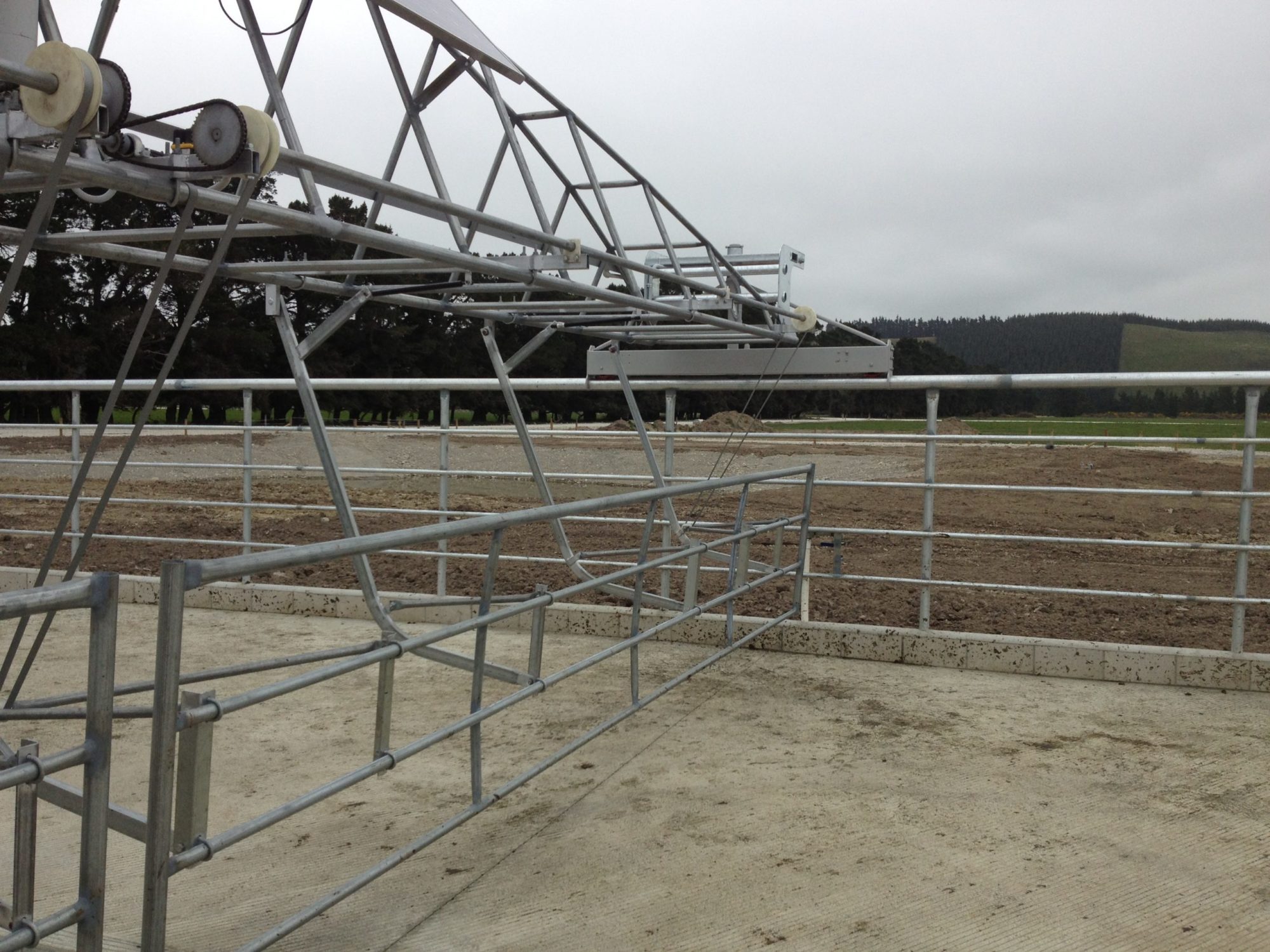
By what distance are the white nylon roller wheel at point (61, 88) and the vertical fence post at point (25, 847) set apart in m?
1.01

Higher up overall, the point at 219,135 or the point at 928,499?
the point at 219,135

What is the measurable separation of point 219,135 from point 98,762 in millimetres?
1099

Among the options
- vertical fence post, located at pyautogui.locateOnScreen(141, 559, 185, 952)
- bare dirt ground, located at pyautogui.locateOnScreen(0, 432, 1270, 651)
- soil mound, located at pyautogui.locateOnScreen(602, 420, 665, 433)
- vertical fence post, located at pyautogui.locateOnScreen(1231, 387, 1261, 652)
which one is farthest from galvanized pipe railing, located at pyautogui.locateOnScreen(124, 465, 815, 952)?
soil mound, located at pyautogui.locateOnScreen(602, 420, 665, 433)

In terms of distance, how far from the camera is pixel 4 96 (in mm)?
1834

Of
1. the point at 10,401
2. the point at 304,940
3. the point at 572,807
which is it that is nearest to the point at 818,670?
the point at 572,807

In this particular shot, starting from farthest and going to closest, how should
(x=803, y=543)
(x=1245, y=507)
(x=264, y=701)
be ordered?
(x=803, y=543)
(x=1245, y=507)
(x=264, y=701)

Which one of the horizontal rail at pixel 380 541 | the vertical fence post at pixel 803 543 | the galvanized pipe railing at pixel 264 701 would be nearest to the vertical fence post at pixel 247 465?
the vertical fence post at pixel 803 543

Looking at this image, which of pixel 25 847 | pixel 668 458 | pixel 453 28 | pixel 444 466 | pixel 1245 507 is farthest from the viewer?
pixel 444 466

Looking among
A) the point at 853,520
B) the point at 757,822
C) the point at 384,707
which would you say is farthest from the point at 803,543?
the point at 853,520

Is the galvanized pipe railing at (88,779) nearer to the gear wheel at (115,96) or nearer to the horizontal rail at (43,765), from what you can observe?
the horizontal rail at (43,765)

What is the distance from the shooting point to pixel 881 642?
540 centimetres

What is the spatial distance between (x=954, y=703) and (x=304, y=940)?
121 inches

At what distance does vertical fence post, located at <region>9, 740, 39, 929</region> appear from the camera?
1671 millimetres

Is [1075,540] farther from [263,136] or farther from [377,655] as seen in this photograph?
[263,136]
